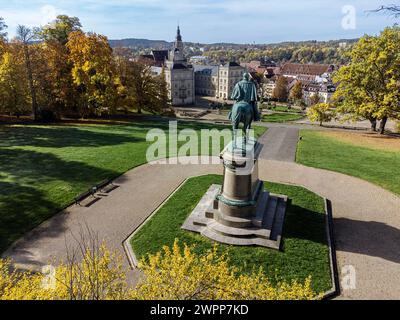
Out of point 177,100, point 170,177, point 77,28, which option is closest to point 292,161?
point 170,177

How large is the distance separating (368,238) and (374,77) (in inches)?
1008

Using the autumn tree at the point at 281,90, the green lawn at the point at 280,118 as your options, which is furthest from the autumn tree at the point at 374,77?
the autumn tree at the point at 281,90

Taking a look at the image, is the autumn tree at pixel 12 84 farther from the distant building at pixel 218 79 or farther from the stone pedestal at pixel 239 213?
the distant building at pixel 218 79

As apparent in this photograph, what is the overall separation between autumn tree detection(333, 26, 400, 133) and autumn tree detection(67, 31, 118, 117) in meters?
27.7

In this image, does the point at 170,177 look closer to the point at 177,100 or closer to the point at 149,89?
the point at 149,89

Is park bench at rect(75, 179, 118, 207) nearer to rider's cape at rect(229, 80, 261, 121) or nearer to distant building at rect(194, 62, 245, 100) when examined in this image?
rider's cape at rect(229, 80, 261, 121)

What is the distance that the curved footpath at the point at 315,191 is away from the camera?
12695 millimetres

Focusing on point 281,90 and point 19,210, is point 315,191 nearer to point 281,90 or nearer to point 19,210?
point 19,210

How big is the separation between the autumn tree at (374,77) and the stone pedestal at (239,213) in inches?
982

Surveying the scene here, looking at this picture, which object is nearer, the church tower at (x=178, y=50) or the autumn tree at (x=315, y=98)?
the autumn tree at (x=315, y=98)

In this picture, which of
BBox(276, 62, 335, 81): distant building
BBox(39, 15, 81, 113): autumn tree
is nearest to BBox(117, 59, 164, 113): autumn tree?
BBox(39, 15, 81, 113): autumn tree

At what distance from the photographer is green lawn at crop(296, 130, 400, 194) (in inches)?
885

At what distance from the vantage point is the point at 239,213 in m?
14.6

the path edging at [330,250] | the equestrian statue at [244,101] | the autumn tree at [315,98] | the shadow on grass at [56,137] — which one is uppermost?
the equestrian statue at [244,101]
